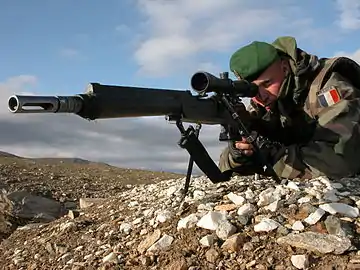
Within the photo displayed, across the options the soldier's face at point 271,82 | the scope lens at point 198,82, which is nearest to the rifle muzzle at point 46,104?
the scope lens at point 198,82

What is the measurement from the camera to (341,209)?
3812 mm

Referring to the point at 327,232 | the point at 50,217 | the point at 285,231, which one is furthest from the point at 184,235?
the point at 50,217

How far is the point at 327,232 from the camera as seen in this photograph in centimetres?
362

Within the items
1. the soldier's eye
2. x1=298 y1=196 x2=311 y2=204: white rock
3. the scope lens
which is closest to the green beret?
the soldier's eye

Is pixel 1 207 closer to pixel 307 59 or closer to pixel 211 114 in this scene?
pixel 211 114

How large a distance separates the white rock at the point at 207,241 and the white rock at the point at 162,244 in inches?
9.2

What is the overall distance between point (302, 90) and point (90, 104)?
2.19 m

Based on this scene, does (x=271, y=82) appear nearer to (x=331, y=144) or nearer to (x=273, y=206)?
(x=331, y=144)

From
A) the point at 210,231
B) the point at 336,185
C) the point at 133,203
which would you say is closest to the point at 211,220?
the point at 210,231

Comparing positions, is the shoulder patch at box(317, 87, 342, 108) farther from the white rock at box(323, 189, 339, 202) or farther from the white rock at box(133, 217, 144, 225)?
the white rock at box(133, 217, 144, 225)

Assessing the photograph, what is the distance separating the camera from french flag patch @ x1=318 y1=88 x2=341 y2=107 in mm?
4664

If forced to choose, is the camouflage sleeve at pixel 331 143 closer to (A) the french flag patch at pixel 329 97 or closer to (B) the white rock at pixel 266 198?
(A) the french flag patch at pixel 329 97

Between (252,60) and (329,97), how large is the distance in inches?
27.3

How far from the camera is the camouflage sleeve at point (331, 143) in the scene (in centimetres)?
458
